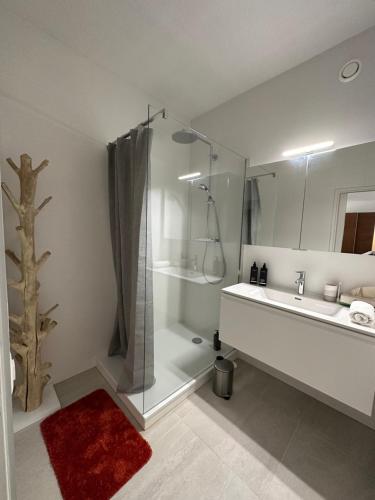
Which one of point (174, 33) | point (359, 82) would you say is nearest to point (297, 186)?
point (359, 82)

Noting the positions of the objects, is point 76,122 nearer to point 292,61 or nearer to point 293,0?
point 293,0

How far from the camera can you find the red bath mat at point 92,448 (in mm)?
1089

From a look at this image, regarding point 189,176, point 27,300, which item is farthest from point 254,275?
point 27,300

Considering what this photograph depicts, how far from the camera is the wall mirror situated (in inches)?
56.0

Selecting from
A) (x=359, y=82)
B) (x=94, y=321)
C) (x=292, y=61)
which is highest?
(x=292, y=61)

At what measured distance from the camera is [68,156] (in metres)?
1.66

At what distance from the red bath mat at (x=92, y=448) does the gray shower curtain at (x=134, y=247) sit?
0.23m

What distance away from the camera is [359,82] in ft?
4.67

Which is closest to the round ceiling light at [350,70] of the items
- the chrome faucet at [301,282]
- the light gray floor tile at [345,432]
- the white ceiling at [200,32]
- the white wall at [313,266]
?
the white ceiling at [200,32]

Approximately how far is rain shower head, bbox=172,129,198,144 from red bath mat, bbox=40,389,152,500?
2.14 metres

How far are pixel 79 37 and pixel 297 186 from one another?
1982mm

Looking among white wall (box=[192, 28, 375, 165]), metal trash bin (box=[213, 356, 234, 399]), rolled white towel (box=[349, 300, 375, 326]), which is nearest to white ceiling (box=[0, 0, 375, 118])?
white wall (box=[192, 28, 375, 165])

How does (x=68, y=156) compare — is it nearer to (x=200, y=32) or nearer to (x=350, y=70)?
(x=200, y=32)

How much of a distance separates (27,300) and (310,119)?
2452mm
